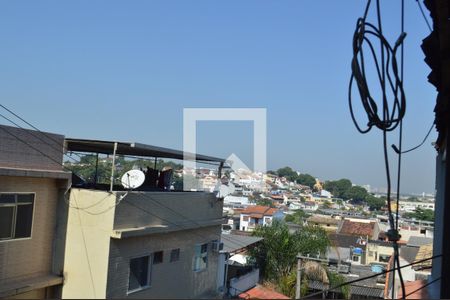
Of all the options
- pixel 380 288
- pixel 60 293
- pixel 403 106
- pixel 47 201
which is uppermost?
pixel 403 106

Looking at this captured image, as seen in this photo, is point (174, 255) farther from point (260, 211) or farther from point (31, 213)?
point (260, 211)

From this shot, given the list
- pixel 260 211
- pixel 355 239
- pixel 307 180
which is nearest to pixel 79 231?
pixel 355 239

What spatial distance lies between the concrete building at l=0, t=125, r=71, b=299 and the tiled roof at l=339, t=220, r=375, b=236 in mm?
33068

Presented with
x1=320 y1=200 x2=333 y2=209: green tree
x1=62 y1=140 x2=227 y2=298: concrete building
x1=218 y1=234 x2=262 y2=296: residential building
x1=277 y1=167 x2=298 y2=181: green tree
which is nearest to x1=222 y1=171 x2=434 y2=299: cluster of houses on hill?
x1=218 y1=234 x2=262 y2=296: residential building

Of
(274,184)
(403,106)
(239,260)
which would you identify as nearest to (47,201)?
(403,106)

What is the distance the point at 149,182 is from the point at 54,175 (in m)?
3.52

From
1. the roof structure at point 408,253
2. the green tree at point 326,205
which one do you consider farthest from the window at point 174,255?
the green tree at point 326,205

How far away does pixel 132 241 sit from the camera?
8.08 meters

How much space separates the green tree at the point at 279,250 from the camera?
19.0m

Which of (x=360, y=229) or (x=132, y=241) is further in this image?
(x=360, y=229)

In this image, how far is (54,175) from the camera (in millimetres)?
7754

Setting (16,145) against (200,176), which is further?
(200,176)

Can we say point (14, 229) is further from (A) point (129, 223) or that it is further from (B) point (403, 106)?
(B) point (403, 106)

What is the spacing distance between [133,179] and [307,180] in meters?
81.9
